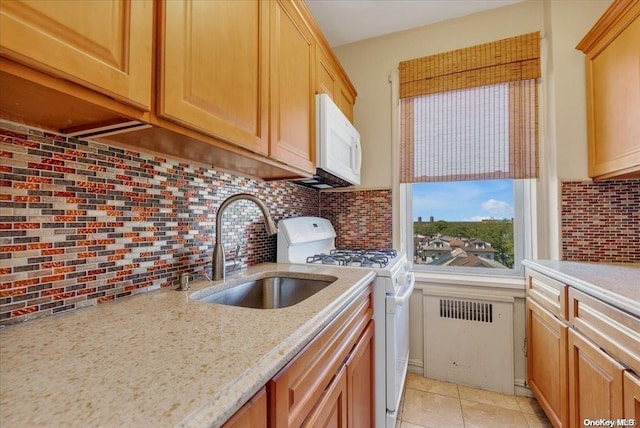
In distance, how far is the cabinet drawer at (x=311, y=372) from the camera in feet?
1.92

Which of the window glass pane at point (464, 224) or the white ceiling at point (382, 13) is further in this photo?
the window glass pane at point (464, 224)

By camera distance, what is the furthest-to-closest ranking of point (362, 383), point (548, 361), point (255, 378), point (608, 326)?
point (548, 361) < point (362, 383) < point (608, 326) < point (255, 378)

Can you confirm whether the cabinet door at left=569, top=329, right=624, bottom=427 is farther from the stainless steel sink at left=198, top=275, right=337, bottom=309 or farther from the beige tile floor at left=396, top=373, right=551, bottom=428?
the stainless steel sink at left=198, top=275, right=337, bottom=309

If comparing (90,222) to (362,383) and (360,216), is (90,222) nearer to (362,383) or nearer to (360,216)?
(362,383)

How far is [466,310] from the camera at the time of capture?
1953 millimetres

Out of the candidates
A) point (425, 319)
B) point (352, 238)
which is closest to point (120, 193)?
point (352, 238)

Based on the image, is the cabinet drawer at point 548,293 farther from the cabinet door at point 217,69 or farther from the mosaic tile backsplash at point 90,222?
the mosaic tile backsplash at point 90,222

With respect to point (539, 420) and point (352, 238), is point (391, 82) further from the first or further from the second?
point (539, 420)

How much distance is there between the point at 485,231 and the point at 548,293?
699 millimetres

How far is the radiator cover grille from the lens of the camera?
191 centimetres

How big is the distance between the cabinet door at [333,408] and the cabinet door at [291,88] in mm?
864

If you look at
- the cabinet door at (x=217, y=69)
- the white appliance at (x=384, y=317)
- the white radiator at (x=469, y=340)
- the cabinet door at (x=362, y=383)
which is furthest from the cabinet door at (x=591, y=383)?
the cabinet door at (x=217, y=69)

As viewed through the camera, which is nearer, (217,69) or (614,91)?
(217,69)

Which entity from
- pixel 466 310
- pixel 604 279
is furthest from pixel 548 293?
pixel 466 310
